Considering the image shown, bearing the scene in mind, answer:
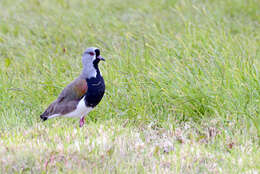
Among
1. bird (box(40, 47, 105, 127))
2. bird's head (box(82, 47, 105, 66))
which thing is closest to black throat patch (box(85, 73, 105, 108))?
bird (box(40, 47, 105, 127))

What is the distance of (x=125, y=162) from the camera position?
4727 mm

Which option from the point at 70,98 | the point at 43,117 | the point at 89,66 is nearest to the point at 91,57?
the point at 89,66

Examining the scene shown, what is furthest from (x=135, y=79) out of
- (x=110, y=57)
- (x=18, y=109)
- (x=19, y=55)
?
(x=19, y=55)

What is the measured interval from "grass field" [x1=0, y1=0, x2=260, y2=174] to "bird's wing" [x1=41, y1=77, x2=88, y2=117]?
0.24 metres

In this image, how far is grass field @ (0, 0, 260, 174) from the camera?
4.74 meters

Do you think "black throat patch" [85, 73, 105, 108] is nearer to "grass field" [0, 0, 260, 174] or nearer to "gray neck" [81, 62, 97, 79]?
"gray neck" [81, 62, 97, 79]

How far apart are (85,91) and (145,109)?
2.84 feet

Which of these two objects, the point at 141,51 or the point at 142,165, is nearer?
the point at 142,165

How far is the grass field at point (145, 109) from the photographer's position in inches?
187

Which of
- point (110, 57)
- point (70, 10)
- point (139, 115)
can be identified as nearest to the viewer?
point (139, 115)

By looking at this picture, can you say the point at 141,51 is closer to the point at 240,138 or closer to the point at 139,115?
the point at 139,115

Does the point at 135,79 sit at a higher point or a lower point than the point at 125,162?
higher

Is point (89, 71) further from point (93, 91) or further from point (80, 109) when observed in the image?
point (80, 109)

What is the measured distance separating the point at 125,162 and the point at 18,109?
2300 millimetres
